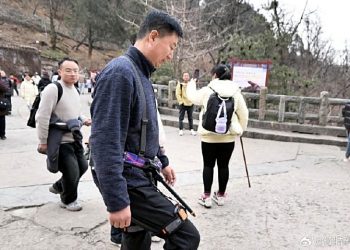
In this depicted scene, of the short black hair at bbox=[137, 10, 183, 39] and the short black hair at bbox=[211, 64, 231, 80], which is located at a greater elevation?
the short black hair at bbox=[137, 10, 183, 39]

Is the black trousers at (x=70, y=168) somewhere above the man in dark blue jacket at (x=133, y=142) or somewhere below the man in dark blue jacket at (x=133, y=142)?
below

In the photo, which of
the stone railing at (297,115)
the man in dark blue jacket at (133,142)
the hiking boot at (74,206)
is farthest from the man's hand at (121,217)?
the stone railing at (297,115)

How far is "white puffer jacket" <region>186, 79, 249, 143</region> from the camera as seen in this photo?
4.17 metres

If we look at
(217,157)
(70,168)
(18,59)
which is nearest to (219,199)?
(217,157)

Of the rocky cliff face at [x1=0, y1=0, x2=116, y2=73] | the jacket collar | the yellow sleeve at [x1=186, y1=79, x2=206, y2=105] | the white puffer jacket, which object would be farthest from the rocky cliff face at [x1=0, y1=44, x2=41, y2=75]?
the jacket collar

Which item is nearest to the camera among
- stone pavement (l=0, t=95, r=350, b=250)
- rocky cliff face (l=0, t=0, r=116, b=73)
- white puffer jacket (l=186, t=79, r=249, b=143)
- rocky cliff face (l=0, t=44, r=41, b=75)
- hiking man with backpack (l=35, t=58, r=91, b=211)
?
stone pavement (l=0, t=95, r=350, b=250)

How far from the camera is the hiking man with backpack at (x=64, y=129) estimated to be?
3707mm

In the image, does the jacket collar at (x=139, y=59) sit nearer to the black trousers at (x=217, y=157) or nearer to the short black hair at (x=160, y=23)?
the short black hair at (x=160, y=23)

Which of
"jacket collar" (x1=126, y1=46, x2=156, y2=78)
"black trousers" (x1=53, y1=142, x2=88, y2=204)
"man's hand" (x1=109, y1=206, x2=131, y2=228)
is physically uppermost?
"jacket collar" (x1=126, y1=46, x2=156, y2=78)

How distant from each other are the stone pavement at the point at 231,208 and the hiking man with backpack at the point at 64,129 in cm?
44

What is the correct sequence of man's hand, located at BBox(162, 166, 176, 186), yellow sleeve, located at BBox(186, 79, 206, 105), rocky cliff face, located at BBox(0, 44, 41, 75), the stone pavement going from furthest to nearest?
rocky cliff face, located at BBox(0, 44, 41, 75)
yellow sleeve, located at BBox(186, 79, 206, 105)
the stone pavement
man's hand, located at BBox(162, 166, 176, 186)

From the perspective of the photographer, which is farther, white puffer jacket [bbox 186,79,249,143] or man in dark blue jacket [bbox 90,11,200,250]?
white puffer jacket [bbox 186,79,249,143]

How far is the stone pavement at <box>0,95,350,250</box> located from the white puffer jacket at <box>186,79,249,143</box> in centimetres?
87

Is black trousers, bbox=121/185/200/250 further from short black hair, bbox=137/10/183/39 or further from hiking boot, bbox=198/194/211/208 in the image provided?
hiking boot, bbox=198/194/211/208
